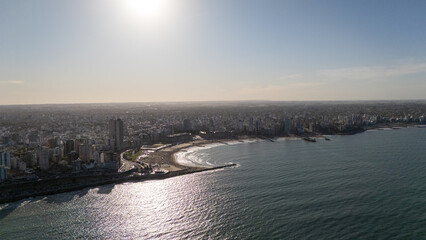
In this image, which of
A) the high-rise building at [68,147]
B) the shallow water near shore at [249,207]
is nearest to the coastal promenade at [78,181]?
the shallow water near shore at [249,207]

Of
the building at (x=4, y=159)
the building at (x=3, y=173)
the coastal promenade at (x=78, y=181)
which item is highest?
the building at (x=4, y=159)

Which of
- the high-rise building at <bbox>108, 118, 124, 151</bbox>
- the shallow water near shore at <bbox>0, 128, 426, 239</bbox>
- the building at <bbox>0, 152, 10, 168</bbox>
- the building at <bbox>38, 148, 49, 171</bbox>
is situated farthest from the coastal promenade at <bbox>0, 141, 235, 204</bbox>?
the high-rise building at <bbox>108, 118, 124, 151</bbox>

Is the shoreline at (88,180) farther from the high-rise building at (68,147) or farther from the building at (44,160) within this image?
the high-rise building at (68,147)

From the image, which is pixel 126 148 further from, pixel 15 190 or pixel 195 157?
pixel 15 190

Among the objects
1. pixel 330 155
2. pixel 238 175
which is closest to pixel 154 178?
pixel 238 175

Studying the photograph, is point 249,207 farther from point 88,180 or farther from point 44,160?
point 44,160

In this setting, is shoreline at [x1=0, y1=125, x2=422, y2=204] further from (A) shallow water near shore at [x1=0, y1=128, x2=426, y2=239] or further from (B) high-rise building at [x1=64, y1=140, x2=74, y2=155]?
(B) high-rise building at [x1=64, y1=140, x2=74, y2=155]

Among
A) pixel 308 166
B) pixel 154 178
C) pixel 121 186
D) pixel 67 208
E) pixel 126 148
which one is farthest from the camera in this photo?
pixel 126 148

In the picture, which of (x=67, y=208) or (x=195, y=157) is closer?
(x=67, y=208)

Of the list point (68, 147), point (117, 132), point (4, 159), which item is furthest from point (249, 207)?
point (117, 132)
